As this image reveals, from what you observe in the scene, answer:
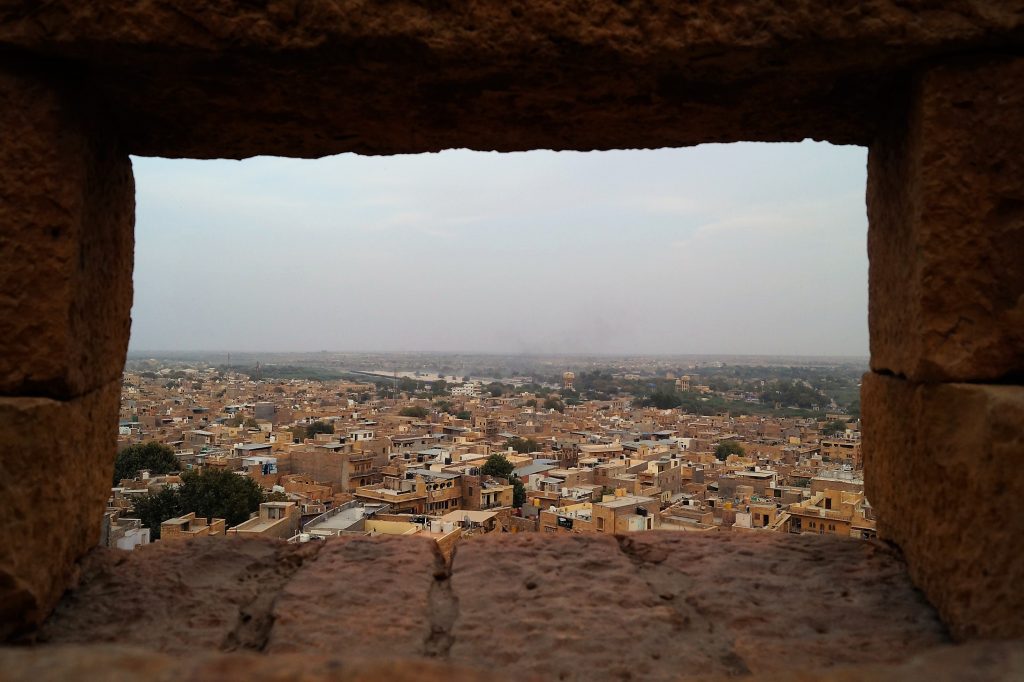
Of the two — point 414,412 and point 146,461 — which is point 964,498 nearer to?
point 146,461

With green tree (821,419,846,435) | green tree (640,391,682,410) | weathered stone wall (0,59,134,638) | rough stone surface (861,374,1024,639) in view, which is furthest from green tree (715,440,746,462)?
weathered stone wall (0,59,134,638)

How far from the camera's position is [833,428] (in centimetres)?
3884

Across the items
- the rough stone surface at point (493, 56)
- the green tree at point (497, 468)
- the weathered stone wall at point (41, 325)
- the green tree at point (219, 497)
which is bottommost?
the green tree at point (497, 468)

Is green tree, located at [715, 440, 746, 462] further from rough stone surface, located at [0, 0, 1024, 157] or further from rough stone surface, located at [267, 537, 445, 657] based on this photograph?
rough stone surface, located at [0, 0, 1024, 157]

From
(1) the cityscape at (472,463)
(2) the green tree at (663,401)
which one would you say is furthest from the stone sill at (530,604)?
(2) the green tree at (663,401)

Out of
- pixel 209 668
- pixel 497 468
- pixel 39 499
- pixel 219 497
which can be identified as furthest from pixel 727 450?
pixel 209 668

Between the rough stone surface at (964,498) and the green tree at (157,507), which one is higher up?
the rough stone surface at (964,498)

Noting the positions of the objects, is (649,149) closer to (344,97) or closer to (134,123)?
(344,97)

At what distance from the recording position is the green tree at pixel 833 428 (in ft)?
124

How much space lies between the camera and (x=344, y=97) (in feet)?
5.84

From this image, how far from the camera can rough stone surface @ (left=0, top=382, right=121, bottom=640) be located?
1493 millimetres

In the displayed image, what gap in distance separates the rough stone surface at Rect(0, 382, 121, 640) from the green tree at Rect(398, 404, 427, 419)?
46488 millimetres

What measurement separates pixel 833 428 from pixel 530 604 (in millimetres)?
41611

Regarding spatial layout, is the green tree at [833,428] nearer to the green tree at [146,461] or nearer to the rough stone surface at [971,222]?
the green tree at [146,461]
